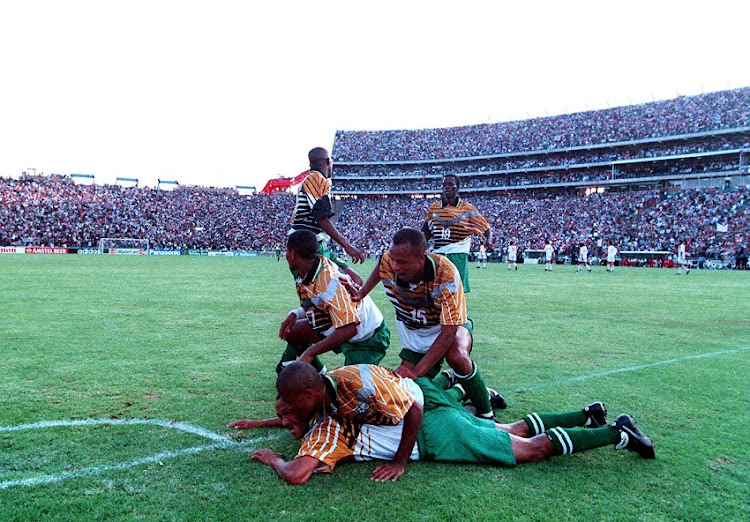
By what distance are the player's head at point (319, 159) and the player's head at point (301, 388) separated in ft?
9.77

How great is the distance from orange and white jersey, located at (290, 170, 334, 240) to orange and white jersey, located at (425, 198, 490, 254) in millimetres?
2332

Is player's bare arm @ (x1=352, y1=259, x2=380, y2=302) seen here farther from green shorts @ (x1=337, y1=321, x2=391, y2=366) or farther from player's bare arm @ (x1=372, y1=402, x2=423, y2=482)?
player's bare arm @ (x1=372, y1=402, x2=423, y2=482)

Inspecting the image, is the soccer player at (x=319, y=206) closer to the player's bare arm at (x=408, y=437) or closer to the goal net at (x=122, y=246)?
the player's bare arm at (x=408, y=437)

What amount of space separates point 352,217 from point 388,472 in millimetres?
66941

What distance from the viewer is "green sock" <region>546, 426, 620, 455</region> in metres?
3.64

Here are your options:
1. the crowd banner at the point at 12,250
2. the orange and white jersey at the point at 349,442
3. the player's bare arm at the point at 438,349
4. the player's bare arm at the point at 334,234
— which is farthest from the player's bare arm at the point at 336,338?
Result: the crowd banner at the point at 12,250

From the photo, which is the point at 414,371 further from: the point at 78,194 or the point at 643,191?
the point at 78,194

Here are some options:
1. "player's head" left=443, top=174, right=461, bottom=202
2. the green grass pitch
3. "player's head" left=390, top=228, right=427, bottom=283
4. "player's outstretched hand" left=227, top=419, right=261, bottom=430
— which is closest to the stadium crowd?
the green grass pitch

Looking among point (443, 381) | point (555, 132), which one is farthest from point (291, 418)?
point (555, 132)

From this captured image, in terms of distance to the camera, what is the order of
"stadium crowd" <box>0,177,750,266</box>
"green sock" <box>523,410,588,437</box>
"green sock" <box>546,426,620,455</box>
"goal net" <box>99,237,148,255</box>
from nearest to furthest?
"green sock" <box>546,426,620,455</box> → "green sock" <box>523,410,588,437</box> → "stadium crowd" <box>0,177,750,266</box> → "goal net" <box>99,237,148,255</box>

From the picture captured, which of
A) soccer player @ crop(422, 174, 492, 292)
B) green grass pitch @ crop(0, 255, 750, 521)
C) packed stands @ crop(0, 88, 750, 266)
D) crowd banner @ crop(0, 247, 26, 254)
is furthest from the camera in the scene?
packed stands @ crop(0, 88, 750, 266)

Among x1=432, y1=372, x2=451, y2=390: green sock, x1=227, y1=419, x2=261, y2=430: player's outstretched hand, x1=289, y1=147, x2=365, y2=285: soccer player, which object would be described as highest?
x1=289, y1=147, x2=365, y2=285: soccer player

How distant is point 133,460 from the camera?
3.59 m

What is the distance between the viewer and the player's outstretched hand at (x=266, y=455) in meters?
3.50
